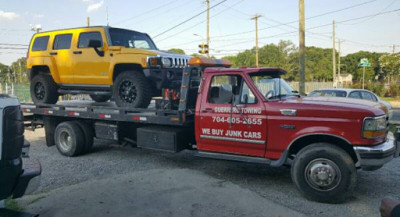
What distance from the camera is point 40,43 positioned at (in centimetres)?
856

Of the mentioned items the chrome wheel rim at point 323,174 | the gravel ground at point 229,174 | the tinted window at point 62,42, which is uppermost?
the tinted window at point 62,42

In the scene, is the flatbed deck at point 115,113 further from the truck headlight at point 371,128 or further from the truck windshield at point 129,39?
the truck headlight at point 371,128

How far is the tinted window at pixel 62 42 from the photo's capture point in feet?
26.4

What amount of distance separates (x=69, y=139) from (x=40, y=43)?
258 cm

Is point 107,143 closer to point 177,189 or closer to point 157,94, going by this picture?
point 157,94

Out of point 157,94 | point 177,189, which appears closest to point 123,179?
point 177,189

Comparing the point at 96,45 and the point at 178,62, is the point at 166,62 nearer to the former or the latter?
the point at 178,62

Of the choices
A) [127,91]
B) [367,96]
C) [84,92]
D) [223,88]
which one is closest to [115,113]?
[127,91]

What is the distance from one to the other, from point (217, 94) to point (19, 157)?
10.6ft

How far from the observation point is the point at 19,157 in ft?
11.8

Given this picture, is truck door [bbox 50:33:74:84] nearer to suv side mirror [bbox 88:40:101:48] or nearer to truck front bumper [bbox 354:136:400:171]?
suv side mirror [bbox 88:40:101:48]

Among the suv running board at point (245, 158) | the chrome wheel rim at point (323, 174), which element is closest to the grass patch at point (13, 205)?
the suv running board at point (245, 158)

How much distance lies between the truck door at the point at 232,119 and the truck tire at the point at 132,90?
165 centimetres

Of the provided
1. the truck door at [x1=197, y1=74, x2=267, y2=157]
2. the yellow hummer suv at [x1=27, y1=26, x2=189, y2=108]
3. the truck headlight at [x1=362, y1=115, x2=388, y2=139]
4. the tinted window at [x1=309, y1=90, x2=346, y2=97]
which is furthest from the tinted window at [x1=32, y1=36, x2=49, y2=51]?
the tinted window at [x1=309, y1=90, x2=346, y2=97]
